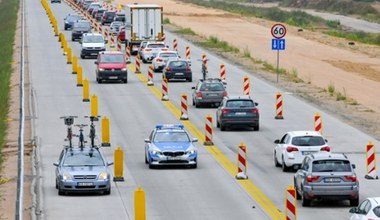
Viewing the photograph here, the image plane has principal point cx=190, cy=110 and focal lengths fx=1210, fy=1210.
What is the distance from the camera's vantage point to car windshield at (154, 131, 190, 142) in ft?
132

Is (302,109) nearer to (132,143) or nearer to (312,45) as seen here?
(132,143)

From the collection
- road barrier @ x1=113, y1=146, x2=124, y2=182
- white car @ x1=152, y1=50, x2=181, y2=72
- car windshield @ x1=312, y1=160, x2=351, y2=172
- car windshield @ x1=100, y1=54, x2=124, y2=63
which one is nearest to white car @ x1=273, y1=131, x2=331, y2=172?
road barrier @ x1=113, y1=146, x2=124, y2=182

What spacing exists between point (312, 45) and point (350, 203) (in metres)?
79.5

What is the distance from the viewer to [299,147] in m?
38.3

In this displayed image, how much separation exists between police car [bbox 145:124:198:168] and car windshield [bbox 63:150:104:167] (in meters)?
5.28

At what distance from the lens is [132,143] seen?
4650cm

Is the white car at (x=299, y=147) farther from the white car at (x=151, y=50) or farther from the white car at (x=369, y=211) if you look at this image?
the white car at (x=151, y=50)

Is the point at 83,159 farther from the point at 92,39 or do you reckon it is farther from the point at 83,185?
the point at 92,39

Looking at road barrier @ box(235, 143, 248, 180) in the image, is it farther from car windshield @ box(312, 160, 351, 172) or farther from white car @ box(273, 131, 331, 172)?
car windshield @ box(312, 160, 351, 172)

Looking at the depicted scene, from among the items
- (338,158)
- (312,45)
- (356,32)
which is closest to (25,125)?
(338,158)

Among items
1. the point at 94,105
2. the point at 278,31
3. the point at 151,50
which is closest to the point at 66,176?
the point at 94,105

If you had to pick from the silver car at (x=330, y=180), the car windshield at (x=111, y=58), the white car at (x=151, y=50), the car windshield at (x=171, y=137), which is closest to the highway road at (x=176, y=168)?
the silver car at (x=330, y=180)

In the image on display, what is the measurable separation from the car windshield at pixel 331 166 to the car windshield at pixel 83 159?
6376mm

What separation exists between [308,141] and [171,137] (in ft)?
15.6
